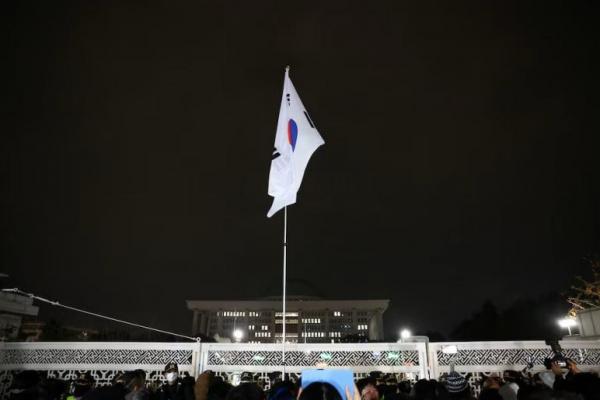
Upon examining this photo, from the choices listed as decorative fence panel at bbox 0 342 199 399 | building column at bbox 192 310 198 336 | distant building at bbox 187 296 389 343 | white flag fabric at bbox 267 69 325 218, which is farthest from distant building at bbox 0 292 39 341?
building column at bbox 192 310 198 336

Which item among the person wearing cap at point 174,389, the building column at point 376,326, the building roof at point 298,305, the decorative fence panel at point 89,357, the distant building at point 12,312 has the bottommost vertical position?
the person wearing cap at point 174,389

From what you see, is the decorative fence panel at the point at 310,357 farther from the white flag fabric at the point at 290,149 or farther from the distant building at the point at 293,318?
the distant building at the point at 293,318

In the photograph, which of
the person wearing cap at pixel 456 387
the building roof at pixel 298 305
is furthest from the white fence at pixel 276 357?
the building roof at pixel 298 305

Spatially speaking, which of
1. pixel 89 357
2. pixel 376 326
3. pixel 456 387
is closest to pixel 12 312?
pixel 89 357

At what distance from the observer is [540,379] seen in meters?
6.06

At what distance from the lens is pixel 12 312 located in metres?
17.3

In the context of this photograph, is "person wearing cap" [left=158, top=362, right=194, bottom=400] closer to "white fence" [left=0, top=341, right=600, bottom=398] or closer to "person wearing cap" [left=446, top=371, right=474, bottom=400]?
"white fence" [left=0, top=341, right=600, bottom=398]

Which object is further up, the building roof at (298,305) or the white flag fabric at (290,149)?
the building roof at (298,305)

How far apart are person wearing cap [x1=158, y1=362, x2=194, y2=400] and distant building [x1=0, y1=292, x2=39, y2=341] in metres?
12.1

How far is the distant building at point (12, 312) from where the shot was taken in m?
15.9

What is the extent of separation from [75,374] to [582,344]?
1034 cm

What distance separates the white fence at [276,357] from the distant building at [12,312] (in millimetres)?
9092

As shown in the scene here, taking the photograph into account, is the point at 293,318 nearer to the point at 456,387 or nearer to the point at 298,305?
the point at 298,305

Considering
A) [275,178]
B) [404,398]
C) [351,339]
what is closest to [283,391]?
[404,398]
